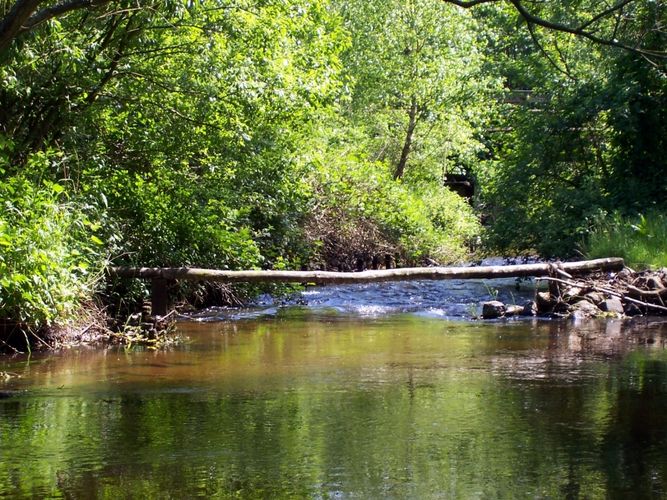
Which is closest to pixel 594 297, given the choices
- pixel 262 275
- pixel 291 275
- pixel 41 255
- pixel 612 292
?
pixel 612 292

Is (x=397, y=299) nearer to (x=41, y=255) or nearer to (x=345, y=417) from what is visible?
(x=41, y=255)

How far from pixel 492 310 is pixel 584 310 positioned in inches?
58.1

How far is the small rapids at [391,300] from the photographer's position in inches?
651

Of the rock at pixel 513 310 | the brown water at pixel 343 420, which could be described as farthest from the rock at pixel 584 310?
the brown water at pixel 343 420

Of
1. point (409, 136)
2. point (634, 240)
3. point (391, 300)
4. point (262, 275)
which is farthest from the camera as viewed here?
point (409, 136)

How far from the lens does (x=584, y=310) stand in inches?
619

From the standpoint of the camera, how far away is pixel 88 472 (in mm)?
6250

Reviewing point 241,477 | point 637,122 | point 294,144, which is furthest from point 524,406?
point 637,122

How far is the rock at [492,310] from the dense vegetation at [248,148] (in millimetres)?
3831

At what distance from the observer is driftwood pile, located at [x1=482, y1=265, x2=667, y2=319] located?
15.7 metres

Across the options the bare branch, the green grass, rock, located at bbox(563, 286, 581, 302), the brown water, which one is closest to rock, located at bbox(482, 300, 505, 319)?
rock, located at bbox(563, 286, 581, 302)

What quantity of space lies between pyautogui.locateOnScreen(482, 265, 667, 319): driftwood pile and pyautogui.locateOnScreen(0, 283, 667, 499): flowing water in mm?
2191

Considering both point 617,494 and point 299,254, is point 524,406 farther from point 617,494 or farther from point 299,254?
point 299,254

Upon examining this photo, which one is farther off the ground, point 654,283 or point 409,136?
point 409,136
